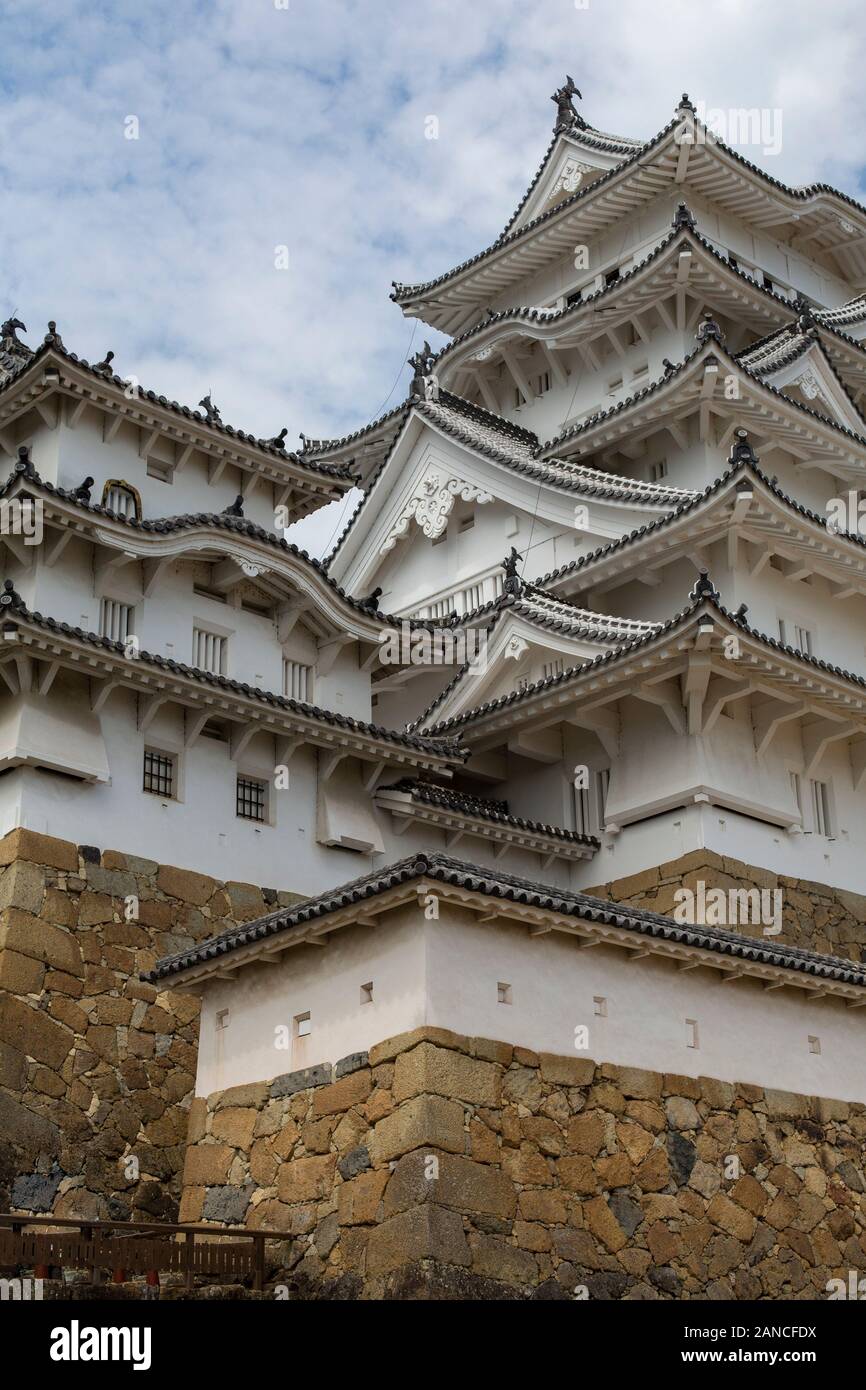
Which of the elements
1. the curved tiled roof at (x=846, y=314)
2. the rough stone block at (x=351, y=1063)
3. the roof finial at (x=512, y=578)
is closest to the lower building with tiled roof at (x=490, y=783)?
the rough stone block at (x=351, y=1063)

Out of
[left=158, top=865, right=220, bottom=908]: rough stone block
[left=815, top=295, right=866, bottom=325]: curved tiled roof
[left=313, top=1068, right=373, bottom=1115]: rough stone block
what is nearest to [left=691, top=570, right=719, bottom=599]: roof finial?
[left=158, top=865, right=220, bottom=908]: rough stone block

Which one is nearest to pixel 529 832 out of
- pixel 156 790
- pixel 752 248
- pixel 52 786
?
pixel 156 790

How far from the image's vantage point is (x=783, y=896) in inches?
935

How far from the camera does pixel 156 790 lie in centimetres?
2111

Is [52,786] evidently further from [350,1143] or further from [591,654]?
[591,654]

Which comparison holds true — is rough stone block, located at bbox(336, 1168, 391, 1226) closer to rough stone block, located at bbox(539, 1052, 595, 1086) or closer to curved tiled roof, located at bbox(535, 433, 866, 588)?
rough stone block, located at bbox(539, 1052, 595, 1086)

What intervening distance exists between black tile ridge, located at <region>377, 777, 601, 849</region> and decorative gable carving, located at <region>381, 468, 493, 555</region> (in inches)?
283

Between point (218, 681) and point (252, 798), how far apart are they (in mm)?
1956

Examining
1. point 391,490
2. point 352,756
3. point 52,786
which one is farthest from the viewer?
point 391,490

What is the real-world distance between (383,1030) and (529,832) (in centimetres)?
848

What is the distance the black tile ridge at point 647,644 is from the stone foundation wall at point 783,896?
2.95 meters

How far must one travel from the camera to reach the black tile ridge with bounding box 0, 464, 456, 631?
20.8 metres

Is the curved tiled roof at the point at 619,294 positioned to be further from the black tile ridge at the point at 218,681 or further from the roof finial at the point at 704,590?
the black tile ridge at the point at 218,681

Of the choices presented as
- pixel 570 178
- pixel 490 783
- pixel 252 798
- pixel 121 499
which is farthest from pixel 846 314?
pixel 252 798
